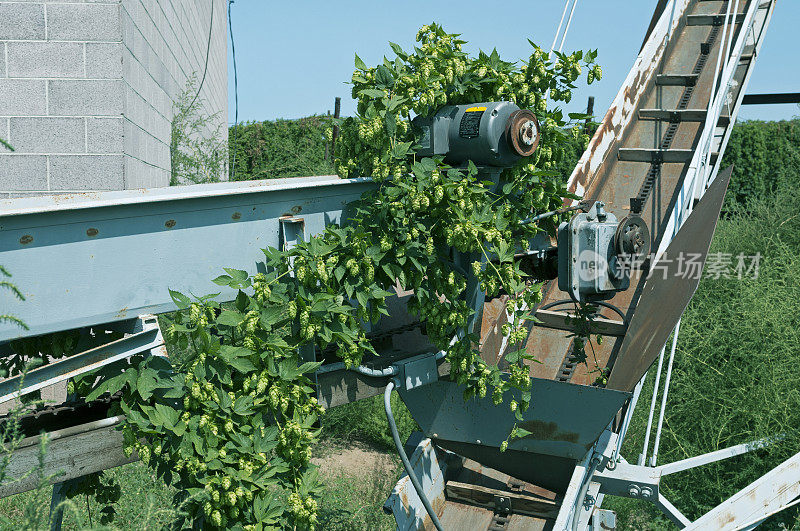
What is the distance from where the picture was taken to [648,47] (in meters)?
5.43

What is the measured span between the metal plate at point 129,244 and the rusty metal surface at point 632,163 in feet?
6.94

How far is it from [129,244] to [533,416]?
1.88 meters

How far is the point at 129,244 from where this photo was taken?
7.30 feet

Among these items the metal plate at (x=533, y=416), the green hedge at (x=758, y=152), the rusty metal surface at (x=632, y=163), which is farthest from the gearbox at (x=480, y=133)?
the green hedge at (x=758, y=152)

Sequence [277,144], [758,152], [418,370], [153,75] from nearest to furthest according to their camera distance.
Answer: [418,370] → [153,75] → [277,144] → [758,152]

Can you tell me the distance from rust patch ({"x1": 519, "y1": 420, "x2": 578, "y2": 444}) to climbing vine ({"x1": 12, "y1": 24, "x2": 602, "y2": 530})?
0.57 ft

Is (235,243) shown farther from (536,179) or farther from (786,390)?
(786,390)

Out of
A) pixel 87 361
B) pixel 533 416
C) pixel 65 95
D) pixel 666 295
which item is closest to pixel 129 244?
pixel 87 361

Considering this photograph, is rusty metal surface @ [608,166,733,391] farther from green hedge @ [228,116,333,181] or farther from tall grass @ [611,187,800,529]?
green hedge @ [228,116,333,181]

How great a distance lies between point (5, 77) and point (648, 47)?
4.44m

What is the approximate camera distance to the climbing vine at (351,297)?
7.43ft

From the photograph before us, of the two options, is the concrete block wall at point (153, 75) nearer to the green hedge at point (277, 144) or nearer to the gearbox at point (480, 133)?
the gearbox at point (480, 133)

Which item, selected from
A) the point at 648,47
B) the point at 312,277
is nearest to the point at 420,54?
the point at 312,277

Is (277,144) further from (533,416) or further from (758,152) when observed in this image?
(533,416)
